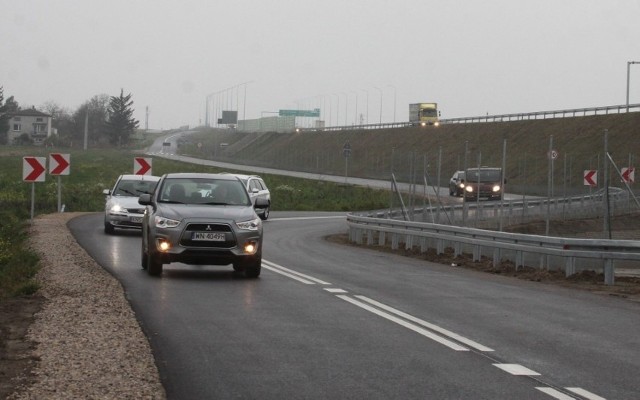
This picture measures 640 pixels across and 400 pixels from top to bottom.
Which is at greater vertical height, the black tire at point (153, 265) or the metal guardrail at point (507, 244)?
the metal guardrail at point (507, 244)

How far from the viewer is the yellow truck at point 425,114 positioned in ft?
366

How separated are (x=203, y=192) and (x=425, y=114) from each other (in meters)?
95.6

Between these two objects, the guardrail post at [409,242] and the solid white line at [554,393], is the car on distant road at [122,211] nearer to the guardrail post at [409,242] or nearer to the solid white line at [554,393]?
the guardrail post at [409,242]

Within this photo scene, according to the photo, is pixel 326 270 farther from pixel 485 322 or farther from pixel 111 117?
pixel 111 117

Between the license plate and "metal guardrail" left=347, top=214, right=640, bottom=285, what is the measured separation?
5820mm

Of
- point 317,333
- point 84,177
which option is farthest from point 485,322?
point 84,177

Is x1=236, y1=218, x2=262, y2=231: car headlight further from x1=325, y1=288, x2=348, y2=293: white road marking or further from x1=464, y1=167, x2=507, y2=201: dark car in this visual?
x1=464, y1=167, x2=507, y2=201: dark car

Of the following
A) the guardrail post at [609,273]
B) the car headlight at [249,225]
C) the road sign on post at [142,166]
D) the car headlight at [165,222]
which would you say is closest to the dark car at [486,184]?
the road sign on post at [142,166]

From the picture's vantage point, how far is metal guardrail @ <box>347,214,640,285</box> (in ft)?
59.1

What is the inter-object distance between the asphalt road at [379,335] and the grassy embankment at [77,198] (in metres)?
2.86

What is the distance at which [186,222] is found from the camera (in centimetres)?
1675

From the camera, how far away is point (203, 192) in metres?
18.0

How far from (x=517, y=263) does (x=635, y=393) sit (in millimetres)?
13177

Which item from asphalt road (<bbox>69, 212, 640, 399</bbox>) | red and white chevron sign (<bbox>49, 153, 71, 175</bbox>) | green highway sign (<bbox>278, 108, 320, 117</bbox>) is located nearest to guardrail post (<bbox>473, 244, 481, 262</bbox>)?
asphalt road (<bbox>69, 212, 640, 399</bbox>)
